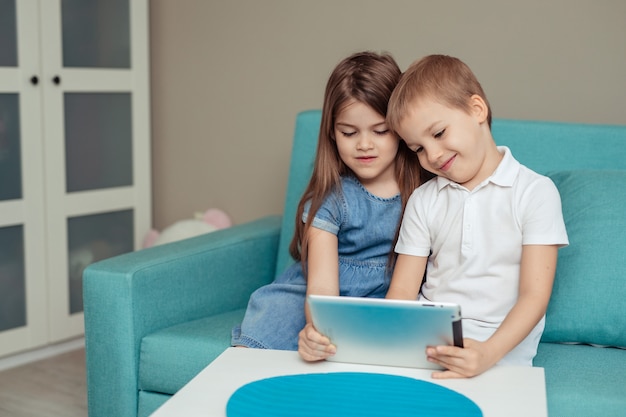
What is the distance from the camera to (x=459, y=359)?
1.26m

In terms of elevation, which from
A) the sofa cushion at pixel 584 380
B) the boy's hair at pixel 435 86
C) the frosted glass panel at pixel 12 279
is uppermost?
the boy's hair at pixel 435 86

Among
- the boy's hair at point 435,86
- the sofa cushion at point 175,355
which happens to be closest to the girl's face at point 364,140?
the boy's hair at point 435,86

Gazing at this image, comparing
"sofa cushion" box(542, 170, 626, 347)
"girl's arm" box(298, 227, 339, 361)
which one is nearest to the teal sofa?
"sofa cushion" box(542, 170, 626, 347)

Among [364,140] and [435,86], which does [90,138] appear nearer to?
[364,140]

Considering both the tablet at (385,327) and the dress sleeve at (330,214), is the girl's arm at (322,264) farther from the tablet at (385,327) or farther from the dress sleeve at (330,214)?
the tablet at (385,327)

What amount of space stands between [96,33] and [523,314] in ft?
6.64

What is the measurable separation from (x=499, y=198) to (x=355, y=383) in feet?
1.79

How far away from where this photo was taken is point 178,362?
1815 millimetres

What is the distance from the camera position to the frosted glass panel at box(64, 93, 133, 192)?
2930 mm

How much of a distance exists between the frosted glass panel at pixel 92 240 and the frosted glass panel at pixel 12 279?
0.20m

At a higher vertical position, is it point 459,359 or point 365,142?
point 365,142

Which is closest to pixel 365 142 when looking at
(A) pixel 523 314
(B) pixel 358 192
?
(B) pixel 358 192

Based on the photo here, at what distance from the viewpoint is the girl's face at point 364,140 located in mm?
1710

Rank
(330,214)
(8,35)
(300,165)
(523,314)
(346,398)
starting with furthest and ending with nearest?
(8,35) → (300,165) → (330,214) → (523,314) → (346,398)
